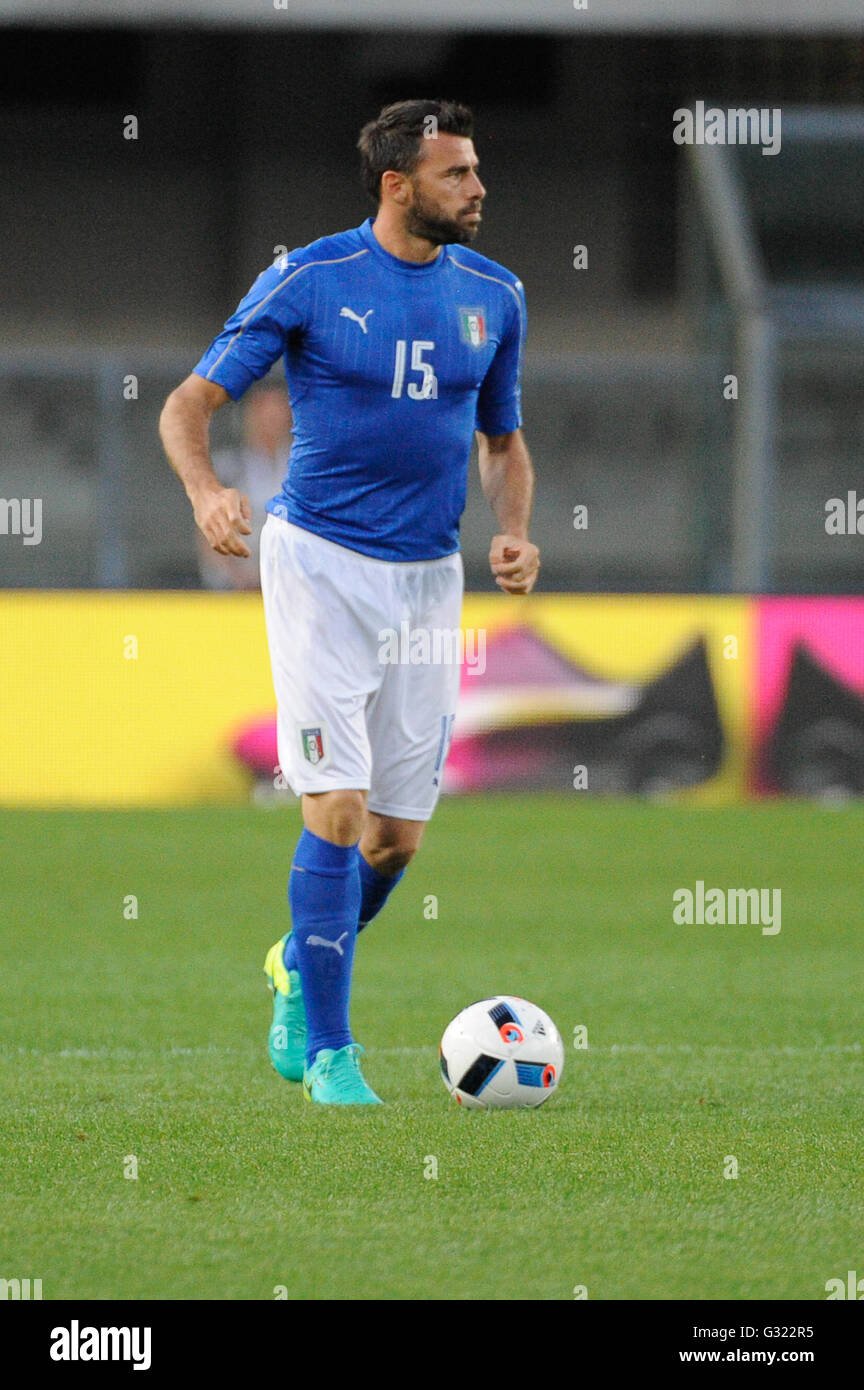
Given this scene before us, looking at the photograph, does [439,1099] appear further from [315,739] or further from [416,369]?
[416,369]

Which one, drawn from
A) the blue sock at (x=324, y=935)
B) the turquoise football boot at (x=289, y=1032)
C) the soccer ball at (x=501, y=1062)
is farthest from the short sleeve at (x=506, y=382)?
the soccer ball at (x=501, y=1062)

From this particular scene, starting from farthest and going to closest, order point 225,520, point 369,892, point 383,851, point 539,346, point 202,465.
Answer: point 539,346, point 369,892, point 383,851, point 202,465, point 225,520

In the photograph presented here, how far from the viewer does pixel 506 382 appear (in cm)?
538

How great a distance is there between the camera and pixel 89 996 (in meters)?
6.59

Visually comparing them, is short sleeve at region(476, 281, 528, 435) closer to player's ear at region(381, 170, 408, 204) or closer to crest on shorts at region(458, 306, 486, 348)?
crest on shorts at region(458, 306, 486, 348)

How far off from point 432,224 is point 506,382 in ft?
1.70

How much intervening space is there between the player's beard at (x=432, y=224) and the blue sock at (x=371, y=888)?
1444 mm

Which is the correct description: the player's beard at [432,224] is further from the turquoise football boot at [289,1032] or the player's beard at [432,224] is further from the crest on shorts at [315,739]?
the turquoise football boot at [289,1032]

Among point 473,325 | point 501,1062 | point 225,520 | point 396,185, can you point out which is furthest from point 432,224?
point 501,1062

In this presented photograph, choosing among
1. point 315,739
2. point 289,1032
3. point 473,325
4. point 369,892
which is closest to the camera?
point 315,739

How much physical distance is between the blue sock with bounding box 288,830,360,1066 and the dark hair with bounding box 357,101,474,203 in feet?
4.84

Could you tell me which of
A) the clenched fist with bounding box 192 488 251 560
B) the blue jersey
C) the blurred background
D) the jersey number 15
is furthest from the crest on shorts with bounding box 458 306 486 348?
the blurred background

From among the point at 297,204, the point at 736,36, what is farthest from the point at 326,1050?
the point at 297,204

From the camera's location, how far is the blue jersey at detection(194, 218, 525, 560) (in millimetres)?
4941
